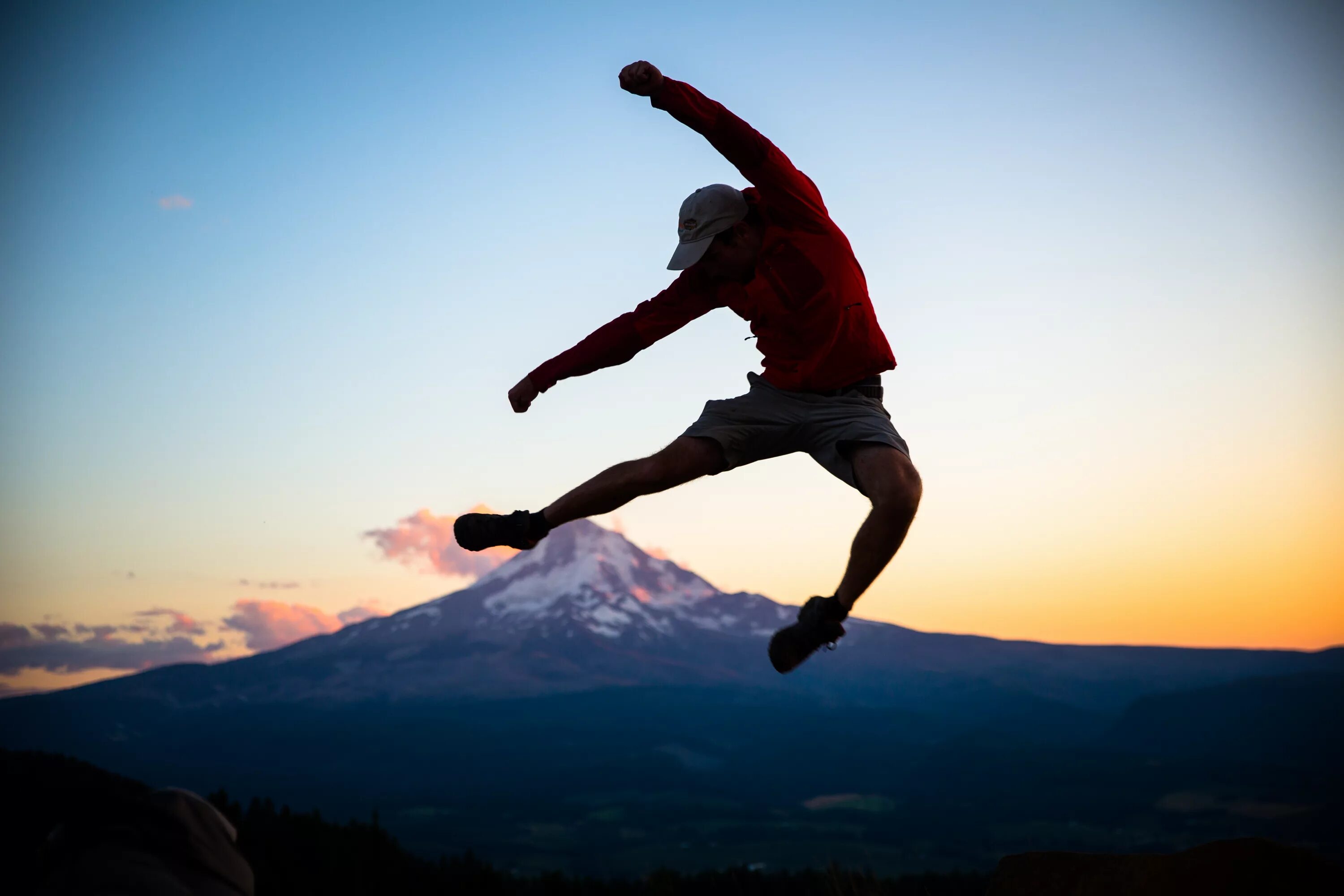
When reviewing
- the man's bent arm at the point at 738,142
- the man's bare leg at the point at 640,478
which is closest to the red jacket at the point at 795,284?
the man's bent arm at the point at 738,142

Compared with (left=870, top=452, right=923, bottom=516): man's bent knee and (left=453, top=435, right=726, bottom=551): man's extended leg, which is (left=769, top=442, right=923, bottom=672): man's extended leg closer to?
(left=870, top=452, right=923, bottom=516): man's bent knee

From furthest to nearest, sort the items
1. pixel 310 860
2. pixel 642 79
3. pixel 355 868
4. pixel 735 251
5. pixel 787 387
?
pixel 355 868
pixel 310 860
pixel 787 387
pixel 735 251
pixel 642 79

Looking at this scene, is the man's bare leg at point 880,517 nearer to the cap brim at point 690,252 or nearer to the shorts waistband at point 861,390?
the shorts waistband at point 861,390

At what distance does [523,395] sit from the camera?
5.06 metres

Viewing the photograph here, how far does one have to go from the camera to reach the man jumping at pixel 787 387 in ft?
13.8

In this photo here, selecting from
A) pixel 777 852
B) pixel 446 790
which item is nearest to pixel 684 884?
pixel 777 852

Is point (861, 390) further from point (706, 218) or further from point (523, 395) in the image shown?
point (523, 395)

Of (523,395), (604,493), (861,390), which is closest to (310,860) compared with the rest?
(523,395)

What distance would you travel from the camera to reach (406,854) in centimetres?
4794

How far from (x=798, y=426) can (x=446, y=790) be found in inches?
6924

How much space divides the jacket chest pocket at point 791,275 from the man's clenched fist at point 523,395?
1377 mm

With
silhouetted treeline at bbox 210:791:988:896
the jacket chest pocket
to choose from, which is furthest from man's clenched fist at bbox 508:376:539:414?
silhouetted treeline at bbox 210:791:988:896

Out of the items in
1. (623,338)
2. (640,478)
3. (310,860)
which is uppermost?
(623,338)

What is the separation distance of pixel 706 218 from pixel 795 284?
489 millimetres
